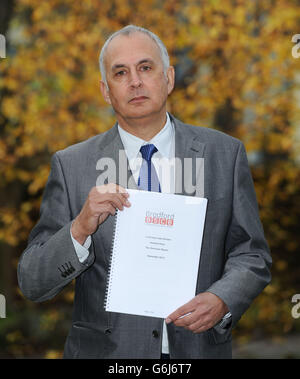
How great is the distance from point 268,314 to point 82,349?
6.44 metres

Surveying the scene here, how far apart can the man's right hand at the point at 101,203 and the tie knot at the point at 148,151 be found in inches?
15.7

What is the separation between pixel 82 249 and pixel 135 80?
39.2 inches

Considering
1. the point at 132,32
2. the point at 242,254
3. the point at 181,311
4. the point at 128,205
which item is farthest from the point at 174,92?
the point at 181,311

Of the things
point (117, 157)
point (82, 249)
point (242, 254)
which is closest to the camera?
point (82, 249)

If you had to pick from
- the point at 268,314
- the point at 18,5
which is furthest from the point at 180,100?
the point at 268,314

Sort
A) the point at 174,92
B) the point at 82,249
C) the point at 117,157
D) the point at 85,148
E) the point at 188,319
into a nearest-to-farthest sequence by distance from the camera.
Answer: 1. the point at 188,319
2. the point at 82,249
3. the point at 117,157
4. the point at 85,148
5. the point at 174,92

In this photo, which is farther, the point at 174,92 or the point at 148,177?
the point at 174,92

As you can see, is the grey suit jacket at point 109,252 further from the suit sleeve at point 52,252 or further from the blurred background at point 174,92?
the blurred background at point 174,92

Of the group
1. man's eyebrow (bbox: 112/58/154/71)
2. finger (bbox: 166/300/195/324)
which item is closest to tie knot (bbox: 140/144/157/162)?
man's eyebrow (bbox: 112/58/154/71)

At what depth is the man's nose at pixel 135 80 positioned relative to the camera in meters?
2.90

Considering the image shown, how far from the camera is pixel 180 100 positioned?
8117 millimetres

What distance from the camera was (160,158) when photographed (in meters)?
2.96

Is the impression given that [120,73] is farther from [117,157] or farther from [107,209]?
[107,209]

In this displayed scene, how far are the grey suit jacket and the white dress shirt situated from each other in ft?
0.17
